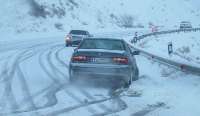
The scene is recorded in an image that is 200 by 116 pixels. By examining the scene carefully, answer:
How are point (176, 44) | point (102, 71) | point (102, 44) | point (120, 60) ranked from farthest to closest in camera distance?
point (176, 44)
point (102, 44)
point (120, 60)
point (102, 71)

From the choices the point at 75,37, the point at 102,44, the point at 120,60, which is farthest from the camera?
the point at 75,37

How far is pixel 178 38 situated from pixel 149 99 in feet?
131

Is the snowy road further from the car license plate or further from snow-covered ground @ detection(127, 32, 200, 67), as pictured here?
snow-covered ground @ detection(127, 32, 200, 67)

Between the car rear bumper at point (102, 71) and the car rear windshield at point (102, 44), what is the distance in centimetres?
84

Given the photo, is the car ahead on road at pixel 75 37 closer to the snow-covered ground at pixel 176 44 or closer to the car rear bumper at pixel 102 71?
the snow-covered ground at pixel 176 44

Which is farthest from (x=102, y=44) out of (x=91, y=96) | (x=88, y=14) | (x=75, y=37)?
(x=88, y=14)

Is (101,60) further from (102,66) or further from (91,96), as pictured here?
(91,96)

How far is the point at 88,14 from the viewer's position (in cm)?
6625

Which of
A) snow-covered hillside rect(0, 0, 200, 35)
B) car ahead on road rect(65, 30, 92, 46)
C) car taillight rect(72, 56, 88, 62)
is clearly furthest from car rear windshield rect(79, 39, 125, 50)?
snow-covered hillside rect(0, 0, 200, 35)

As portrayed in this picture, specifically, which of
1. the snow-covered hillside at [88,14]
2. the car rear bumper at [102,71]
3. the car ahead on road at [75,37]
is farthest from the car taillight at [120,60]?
the snow-covered hillside at [88,14]

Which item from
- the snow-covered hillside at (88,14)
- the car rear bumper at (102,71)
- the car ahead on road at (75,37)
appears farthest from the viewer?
the snow-covered hillside at (88,14)

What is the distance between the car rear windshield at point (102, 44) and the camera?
575 inches

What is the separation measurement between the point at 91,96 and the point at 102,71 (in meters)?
1.45

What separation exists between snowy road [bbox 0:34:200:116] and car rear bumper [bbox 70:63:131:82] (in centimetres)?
34
